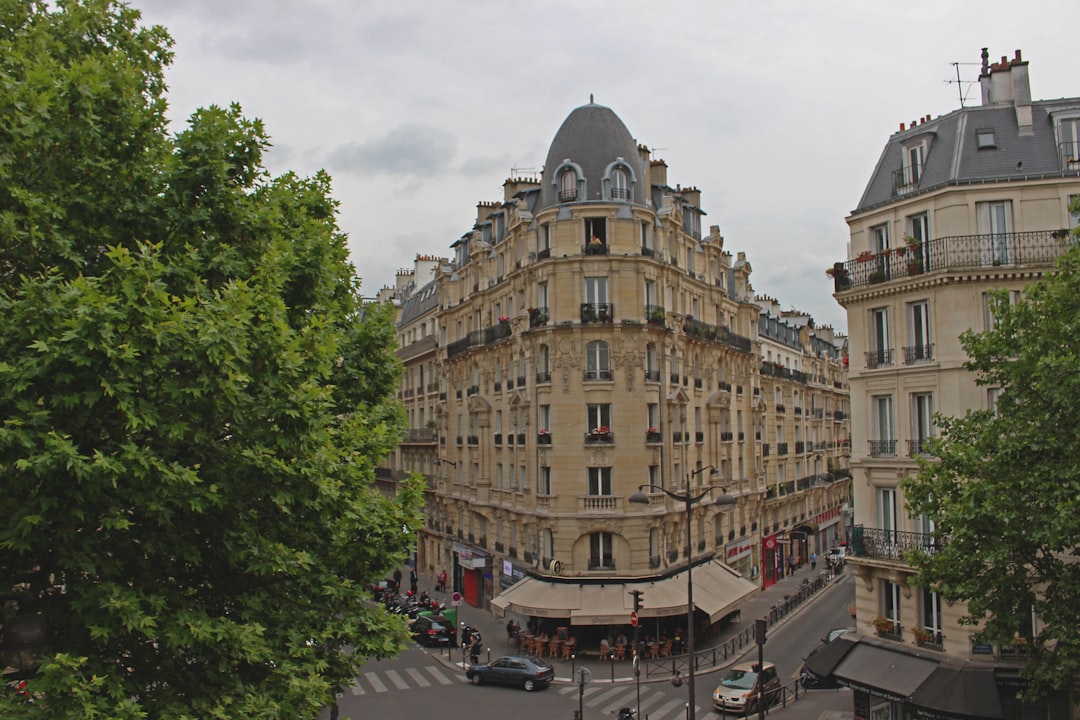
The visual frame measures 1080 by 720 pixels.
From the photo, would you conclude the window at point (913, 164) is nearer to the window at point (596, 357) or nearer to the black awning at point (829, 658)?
the black awning at point (829, 658)

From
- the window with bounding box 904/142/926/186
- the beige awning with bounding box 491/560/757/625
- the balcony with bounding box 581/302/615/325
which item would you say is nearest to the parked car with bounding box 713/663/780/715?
the beige awning with bounding box 491/560/757/625

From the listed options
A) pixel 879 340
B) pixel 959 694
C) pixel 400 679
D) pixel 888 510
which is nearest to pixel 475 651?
pixel 400 679

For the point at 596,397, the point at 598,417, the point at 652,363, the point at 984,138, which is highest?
the point at 984,138

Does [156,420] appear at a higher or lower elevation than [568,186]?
lower

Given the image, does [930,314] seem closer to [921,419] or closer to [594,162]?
[921,419]

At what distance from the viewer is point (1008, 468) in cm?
1695

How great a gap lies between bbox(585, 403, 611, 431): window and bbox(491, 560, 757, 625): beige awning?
649 cm

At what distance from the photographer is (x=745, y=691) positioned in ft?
87.1

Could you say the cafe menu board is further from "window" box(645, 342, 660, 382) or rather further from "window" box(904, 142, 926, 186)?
"window" box(645, 342, 660, 382)

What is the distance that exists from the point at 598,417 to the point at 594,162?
11.2 meters

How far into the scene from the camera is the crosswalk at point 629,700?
1046 inches

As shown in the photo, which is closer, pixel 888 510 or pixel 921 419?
pixel 921 419

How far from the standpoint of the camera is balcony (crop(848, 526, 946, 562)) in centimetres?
2202

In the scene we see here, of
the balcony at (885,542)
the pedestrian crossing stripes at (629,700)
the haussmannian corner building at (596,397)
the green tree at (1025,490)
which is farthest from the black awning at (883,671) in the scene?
the haussmannian corner building at (596,397)
